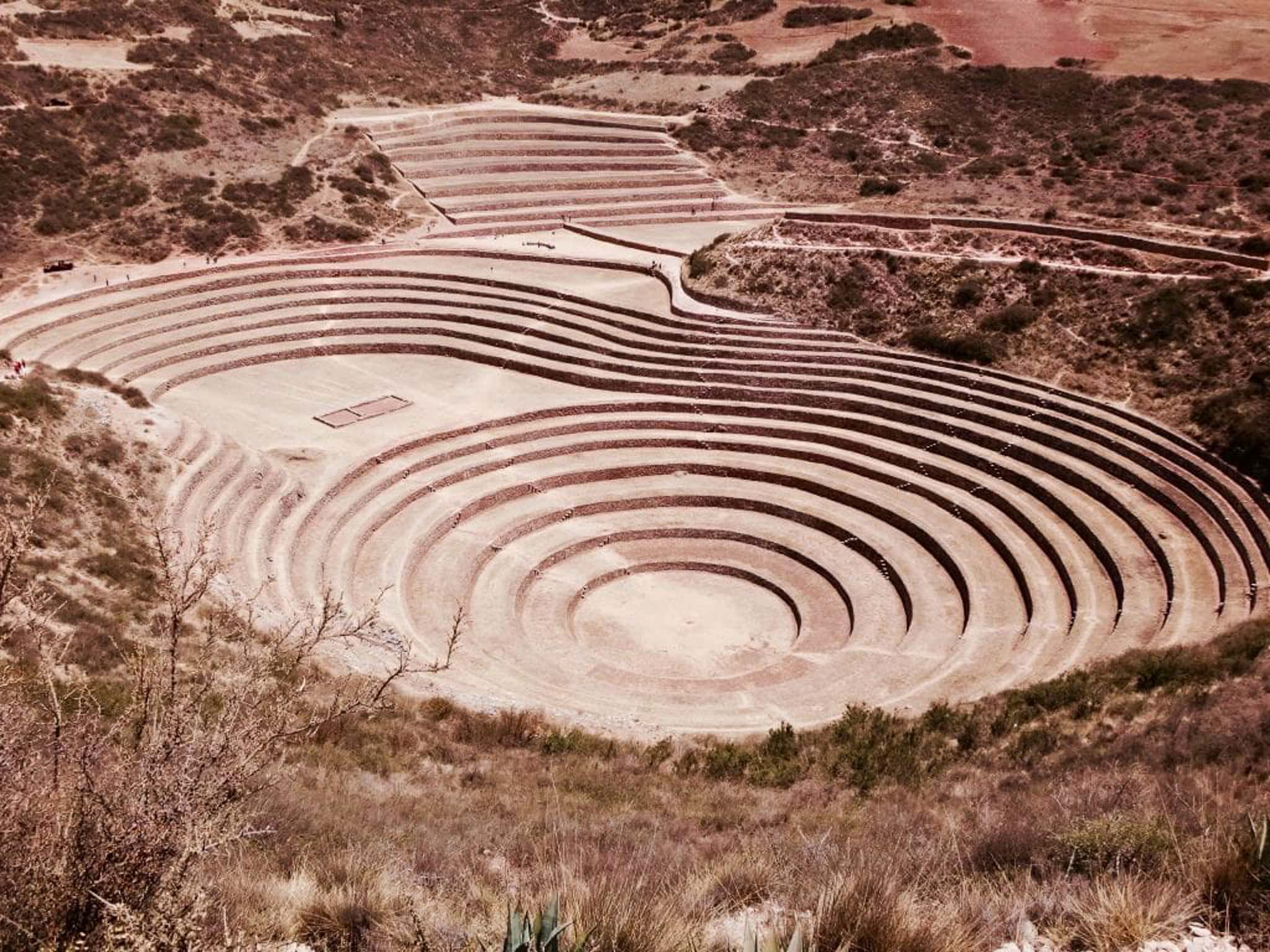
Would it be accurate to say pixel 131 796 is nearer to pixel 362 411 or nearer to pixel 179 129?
pixel 362 411

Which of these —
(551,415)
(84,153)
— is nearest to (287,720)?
(551,415)

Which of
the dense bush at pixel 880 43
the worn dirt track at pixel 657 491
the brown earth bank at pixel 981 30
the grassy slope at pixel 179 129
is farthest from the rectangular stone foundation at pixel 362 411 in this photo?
the dense bush at pixel 880 43

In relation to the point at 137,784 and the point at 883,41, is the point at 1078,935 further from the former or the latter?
the point at 883,41

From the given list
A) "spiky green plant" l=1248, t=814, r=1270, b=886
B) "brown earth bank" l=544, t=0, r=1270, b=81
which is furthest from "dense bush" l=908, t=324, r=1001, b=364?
"brown earth bank" l=544, t=0, r=1270, b=81

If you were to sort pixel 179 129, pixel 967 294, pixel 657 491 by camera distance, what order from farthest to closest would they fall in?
1. pixel 179 129
2. pixel 967 294
3. pixel 657 491

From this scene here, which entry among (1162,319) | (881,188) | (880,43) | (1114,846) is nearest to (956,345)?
(1162,319)
